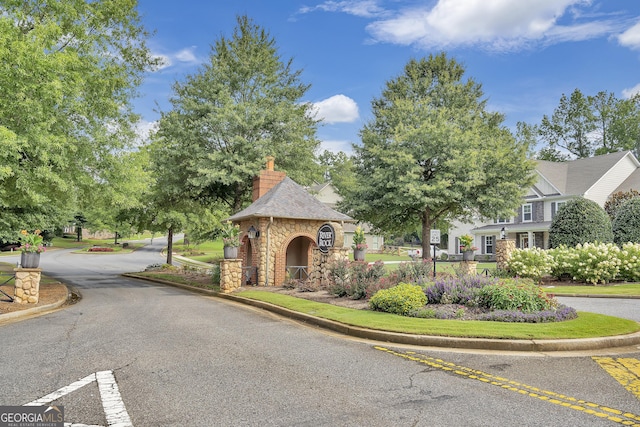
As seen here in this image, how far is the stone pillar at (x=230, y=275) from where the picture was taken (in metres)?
17.7

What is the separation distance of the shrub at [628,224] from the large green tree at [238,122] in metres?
17.1

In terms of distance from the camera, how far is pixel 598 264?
730 inches

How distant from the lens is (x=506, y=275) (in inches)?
814

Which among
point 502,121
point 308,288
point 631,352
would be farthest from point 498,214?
Answer: point 631,352

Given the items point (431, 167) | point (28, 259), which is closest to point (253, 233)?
point (28, 259)

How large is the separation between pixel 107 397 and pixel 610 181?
42230 millimetres

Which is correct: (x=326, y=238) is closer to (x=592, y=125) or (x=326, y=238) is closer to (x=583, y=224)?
(x=583, y=224)

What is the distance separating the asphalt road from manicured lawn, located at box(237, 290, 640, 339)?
2.42 ft

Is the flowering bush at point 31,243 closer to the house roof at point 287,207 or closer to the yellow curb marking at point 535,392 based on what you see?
the house roof at point 287,207

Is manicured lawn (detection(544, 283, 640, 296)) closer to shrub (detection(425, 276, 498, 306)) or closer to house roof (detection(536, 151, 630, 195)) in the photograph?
shrub (detection(425, 276, 498, 306))

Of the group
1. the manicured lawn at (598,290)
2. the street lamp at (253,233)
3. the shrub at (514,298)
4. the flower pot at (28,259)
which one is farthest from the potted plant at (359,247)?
the flower pot at (28,259)

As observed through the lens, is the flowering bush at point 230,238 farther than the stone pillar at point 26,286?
Yes

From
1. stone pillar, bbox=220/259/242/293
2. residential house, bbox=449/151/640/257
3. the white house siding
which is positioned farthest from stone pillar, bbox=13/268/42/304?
the white house siding

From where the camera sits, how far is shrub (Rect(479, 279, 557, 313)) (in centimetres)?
1036
